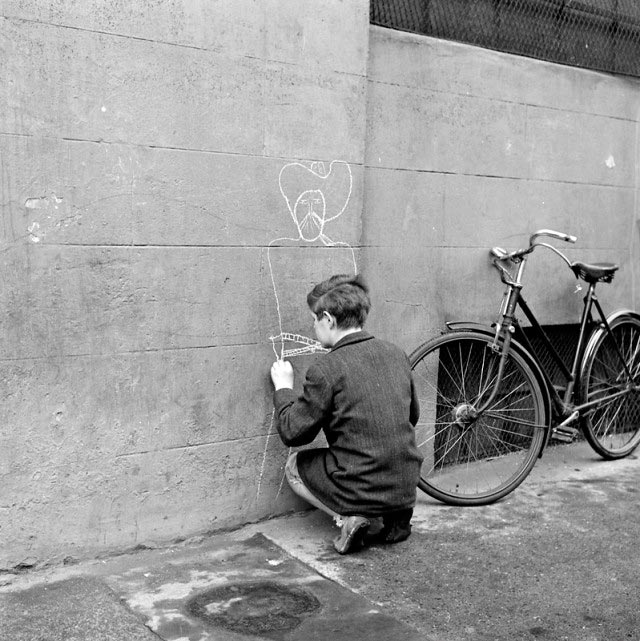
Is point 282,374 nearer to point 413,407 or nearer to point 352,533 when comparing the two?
point 413,407

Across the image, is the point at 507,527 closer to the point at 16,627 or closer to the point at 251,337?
the point at 251,337

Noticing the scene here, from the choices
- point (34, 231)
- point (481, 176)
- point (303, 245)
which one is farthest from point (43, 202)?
point (481, 176)

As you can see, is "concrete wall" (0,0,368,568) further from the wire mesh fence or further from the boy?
the wire mesh fence

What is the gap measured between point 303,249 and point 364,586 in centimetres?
160

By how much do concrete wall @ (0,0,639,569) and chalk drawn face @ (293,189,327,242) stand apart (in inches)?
0.6

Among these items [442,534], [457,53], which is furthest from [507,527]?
[457,53]

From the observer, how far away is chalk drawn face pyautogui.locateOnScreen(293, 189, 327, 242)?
4.36 meters

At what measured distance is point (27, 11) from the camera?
11.6 ft

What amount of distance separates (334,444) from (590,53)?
3306 millimetres

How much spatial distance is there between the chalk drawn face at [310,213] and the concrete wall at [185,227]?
15 millimetres

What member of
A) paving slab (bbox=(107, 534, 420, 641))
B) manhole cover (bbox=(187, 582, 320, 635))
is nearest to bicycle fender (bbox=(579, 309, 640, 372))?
paving slab (bbox=(107, 534, 420, 641))

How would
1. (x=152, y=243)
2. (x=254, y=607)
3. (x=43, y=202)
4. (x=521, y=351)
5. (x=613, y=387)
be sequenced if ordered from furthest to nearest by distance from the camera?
(x=613, y=387) < (x=521, y=351) < (x=152, y=243) < (x=43, y=202) < (x=254, y=607)

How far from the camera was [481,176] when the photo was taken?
17.2 feet

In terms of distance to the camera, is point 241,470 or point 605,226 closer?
point 241,470
